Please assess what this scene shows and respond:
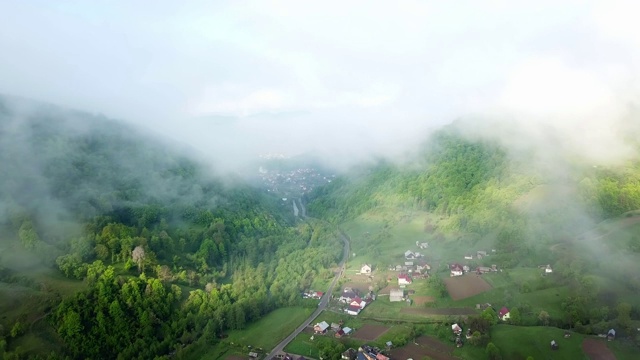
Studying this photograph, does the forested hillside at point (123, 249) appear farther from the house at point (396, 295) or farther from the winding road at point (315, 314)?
the house at point (396, 295)

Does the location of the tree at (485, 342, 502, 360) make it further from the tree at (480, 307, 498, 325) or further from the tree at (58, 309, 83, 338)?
the tree at (58, 309, 83, 338)

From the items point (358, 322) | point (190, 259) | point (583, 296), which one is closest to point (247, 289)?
point (190, 259)

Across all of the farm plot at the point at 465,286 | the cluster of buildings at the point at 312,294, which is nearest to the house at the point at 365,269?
the cluster of buildings at the point at 312,294

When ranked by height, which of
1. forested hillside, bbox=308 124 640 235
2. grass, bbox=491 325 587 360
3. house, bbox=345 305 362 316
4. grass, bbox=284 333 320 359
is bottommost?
grass, bbox=284 333 320 359

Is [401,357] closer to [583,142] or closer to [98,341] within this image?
[98,341]

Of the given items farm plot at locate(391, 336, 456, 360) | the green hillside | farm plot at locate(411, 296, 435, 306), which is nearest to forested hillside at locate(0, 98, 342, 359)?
farm plot at locate(411, 296, 435, 306)

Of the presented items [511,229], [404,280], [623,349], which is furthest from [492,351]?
[511,229]
